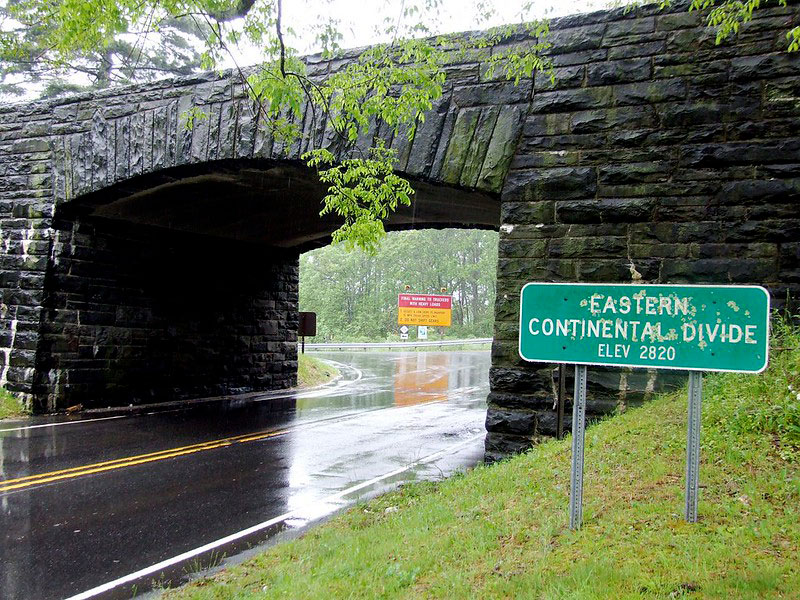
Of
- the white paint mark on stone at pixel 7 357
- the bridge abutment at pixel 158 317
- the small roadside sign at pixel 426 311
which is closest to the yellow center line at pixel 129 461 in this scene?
the bridge abutment at pixel 158 317

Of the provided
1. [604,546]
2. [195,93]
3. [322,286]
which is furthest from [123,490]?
[322,286]

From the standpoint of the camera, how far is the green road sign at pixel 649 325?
3.84 metres

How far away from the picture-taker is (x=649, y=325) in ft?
13.3

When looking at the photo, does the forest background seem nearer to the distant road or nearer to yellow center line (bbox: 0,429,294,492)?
the distant road

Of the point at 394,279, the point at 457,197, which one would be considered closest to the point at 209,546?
the point at 457,197

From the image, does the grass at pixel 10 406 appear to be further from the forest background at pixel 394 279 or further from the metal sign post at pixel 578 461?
the forest background at pixel 394 279

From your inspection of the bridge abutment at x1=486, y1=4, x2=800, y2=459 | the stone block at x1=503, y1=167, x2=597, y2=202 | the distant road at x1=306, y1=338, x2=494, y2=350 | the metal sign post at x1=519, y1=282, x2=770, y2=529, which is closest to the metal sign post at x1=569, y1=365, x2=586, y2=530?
the metal sign post at x1=519, y1=282, x2=770, y2=529

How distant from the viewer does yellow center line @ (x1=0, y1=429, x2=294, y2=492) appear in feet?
23.5

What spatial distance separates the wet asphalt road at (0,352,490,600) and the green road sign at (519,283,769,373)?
3096mm

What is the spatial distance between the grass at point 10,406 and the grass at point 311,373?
828 centimetres

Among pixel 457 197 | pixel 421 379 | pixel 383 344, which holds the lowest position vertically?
pixel 421 379

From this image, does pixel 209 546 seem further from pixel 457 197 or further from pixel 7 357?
pixel 7 357

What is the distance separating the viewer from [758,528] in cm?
389

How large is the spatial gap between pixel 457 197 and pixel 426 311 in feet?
115
